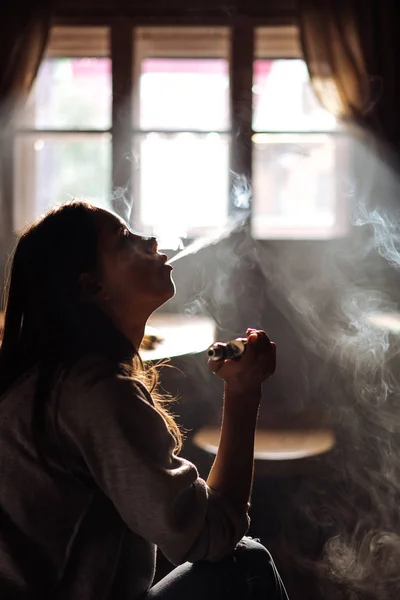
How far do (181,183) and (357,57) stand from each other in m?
1.06

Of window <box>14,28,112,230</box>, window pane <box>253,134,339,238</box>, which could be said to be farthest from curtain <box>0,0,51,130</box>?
window pane <box>253,134,339,238</box>

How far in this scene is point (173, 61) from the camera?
344 cm

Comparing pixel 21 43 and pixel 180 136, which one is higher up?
pixel 21 43

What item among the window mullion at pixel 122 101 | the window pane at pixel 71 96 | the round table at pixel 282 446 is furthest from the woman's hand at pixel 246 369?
the window pane at pixel 71 96

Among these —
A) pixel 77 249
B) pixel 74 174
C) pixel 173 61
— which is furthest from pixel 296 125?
pixel 77 249

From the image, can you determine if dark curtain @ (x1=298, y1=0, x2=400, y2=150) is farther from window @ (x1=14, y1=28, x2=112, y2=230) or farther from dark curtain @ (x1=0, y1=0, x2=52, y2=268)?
dark curtain @ (x1=0, y1=0, x2=52, y2=268)

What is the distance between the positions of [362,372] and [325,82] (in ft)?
4.65

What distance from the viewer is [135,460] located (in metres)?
0.77

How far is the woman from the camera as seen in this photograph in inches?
31.0

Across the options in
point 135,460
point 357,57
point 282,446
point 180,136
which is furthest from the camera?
point 180,136

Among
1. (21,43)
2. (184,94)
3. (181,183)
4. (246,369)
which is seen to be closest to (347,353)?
(181,183)

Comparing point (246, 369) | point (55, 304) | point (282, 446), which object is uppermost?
point (55, 304)

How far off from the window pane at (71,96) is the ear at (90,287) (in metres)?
2.63

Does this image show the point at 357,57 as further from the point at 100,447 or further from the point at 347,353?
the point at 100,447
